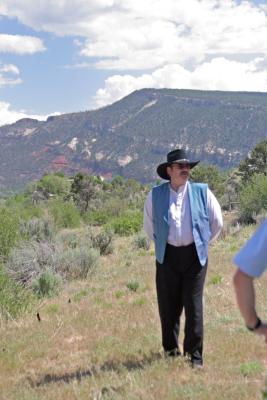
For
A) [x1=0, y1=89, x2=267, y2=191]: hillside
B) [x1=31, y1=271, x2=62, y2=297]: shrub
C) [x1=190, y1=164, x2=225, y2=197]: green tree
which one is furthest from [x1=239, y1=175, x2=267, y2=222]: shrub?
[x1=0, y1=89, x2=267, y2=191]: hillside

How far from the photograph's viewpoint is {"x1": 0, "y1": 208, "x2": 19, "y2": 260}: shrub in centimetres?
1521

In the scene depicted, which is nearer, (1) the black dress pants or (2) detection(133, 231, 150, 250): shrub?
(1) the black dress pants

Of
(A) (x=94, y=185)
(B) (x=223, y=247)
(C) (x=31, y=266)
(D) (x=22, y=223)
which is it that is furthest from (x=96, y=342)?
(A) (x=94, y=185)

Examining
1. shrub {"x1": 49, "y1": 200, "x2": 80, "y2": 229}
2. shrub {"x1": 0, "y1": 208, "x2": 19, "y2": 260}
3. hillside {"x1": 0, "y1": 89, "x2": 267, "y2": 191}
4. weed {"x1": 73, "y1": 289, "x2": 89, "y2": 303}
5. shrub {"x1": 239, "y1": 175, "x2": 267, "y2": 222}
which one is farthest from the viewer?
hillside {"x1": 0, "y1": 89, "x2": 267, "y2": 191}

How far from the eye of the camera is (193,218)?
504 cm

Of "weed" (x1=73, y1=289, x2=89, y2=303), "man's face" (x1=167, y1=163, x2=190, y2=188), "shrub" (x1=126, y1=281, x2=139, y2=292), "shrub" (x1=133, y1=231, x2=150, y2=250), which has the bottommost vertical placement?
"shrub" (x1=133, y1=231, x2=150, y2=250)

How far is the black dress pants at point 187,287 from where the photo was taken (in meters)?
5.07

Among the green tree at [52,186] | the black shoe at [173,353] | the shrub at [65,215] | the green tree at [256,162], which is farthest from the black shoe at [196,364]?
the green tree at [52,186]

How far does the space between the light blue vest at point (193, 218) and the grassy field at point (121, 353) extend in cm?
101

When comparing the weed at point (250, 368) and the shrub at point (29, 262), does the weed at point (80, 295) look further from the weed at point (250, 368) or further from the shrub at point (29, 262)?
the weed at point (250, 368)

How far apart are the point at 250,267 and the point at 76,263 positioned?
36.3 feet

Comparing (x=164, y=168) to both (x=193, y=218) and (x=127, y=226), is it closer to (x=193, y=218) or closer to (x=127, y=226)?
(x=193, y=218)

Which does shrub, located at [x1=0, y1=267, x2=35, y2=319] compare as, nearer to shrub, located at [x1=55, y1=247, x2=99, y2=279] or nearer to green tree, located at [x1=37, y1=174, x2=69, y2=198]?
shrub, located at [x1=55, y1=247, x2=99, y2=279]

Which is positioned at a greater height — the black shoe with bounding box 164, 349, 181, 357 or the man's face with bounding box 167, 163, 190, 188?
the man's face with bounding box 167, 163, 190, 188
